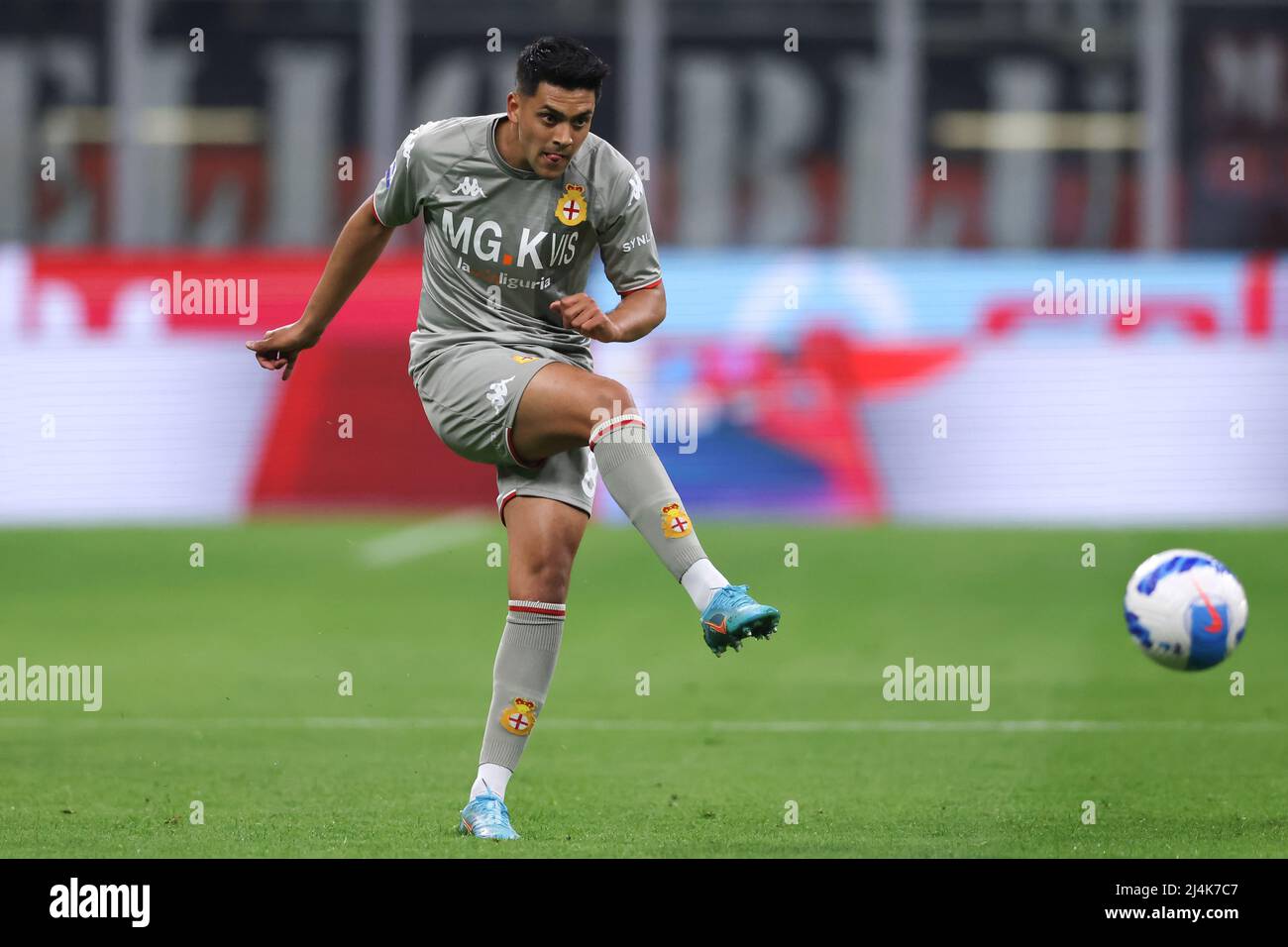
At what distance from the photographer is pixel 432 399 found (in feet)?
18.8

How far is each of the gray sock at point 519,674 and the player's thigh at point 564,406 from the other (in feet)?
1.74

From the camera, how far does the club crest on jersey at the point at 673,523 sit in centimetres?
533

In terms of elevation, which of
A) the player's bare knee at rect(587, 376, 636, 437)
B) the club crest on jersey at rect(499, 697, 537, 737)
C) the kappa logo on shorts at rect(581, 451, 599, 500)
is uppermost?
the player's bare knee at rect(587, 376, 636, 437)

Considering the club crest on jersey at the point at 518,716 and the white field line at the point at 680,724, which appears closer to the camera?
the club crest on jersey at the point at 518,716

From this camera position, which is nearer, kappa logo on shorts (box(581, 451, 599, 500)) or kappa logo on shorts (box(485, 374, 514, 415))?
kappa logo on shorts (box(485, 374, 514, 415))

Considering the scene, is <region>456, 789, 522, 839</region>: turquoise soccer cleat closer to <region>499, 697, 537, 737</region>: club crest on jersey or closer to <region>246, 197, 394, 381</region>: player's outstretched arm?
<region>499, 697, 537, 737</region>: club crest on jersey

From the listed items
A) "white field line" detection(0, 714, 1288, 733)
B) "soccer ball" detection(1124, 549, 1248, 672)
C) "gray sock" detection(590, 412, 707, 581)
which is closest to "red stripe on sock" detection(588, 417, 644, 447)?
"gray sock" detection(590, 412, 707, 581)

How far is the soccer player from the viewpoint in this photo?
17.6 ft

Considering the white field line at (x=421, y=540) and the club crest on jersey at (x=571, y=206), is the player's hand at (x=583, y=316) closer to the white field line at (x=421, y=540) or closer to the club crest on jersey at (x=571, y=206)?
the club crest on jersey at (x=571, y=206)

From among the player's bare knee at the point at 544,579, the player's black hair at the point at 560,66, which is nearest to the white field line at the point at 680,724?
the player's bare knee at the point at 544,579

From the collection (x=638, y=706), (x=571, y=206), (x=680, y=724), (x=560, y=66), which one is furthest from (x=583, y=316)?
(x=638, y=706)

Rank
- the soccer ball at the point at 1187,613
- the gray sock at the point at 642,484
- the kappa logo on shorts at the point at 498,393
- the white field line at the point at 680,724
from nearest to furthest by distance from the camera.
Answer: the gray sock at the point at 642,484 → the kappa logo on shorts at the point at 498,393 → the soccer ball at the point at 1187,613 → the white field line at the point at 680,724

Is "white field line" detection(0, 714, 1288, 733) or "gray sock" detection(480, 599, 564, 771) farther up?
"gray sock" detection(480, 599, 564, 771)
